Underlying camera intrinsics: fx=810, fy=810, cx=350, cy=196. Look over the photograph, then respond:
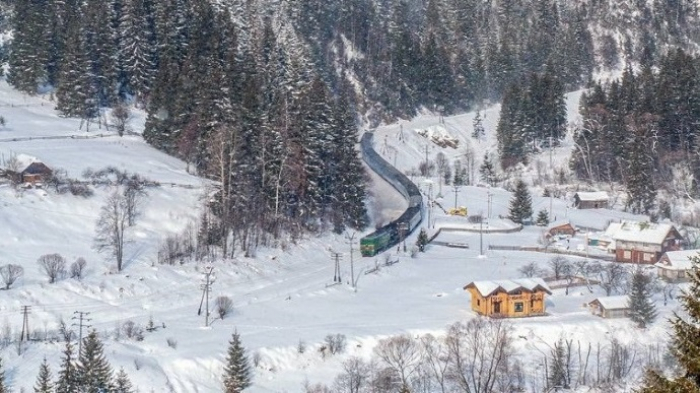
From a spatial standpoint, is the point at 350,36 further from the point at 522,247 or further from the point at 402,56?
the point at 522,247

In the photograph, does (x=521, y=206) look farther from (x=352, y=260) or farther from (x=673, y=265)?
(x=352, y=260)

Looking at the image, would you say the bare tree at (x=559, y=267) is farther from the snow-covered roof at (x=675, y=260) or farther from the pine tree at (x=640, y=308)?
the pine tree at (x=640, y=308)

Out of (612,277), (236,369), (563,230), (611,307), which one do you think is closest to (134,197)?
(236,369)

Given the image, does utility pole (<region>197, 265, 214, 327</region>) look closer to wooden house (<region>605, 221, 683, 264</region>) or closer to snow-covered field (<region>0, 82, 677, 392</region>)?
snow-covered field (<region>0, 82, 677, 392</region>)

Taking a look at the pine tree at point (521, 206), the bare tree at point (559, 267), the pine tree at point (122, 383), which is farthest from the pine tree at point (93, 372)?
the pine tree at point (521, 206)

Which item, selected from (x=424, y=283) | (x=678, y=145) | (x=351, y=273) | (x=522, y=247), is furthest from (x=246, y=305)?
(x=678, y=145)

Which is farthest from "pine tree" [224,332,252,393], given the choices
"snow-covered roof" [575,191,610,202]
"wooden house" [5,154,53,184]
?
"snow-covered roof" [575,191,610,202]

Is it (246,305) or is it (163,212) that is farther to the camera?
(163,212)
